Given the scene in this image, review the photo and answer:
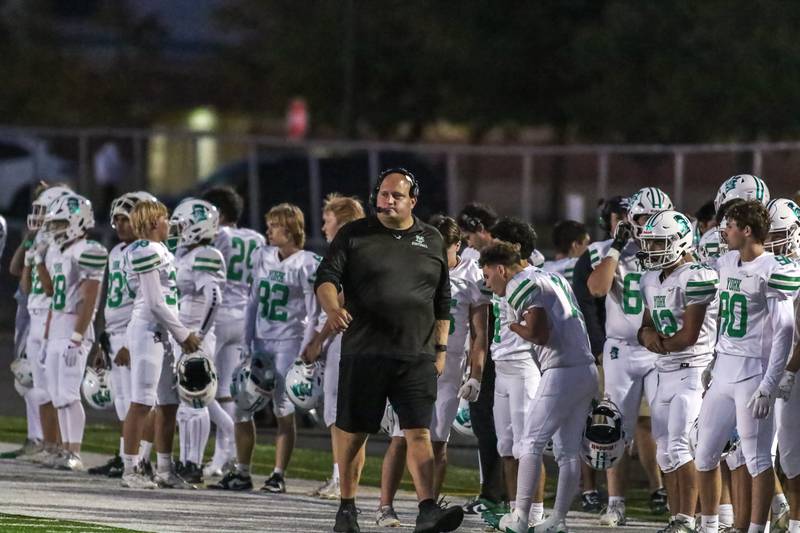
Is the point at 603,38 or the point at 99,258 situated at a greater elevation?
the point at 603,38

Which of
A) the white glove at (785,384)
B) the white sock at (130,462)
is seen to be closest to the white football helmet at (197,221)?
the white sock at (130,462)

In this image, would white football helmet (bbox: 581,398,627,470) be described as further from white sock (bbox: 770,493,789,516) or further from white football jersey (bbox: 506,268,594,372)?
white sock (bbox: 770,493,789,516)

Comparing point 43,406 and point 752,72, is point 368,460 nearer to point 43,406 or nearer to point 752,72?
point 43,406

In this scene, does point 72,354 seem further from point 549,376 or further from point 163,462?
point 549,376

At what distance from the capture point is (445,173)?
23031 mm

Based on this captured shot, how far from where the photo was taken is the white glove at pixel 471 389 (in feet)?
36.1

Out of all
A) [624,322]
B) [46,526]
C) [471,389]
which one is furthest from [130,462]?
[624,322]

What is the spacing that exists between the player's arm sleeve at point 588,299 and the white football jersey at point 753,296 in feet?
5.95

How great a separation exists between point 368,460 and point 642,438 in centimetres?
294

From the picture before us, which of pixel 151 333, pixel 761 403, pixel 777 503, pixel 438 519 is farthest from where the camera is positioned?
pixel 151 333

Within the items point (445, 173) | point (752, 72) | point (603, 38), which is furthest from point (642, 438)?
point (603, 38)

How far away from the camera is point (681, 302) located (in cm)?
1041

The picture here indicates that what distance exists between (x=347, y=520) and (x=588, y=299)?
2.74 metres

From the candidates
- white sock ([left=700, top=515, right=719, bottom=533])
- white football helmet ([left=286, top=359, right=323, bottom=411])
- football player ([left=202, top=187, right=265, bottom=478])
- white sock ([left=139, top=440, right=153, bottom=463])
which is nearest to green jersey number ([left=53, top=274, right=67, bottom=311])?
football player ([left=202, top=187, right=265, bottom=478])
